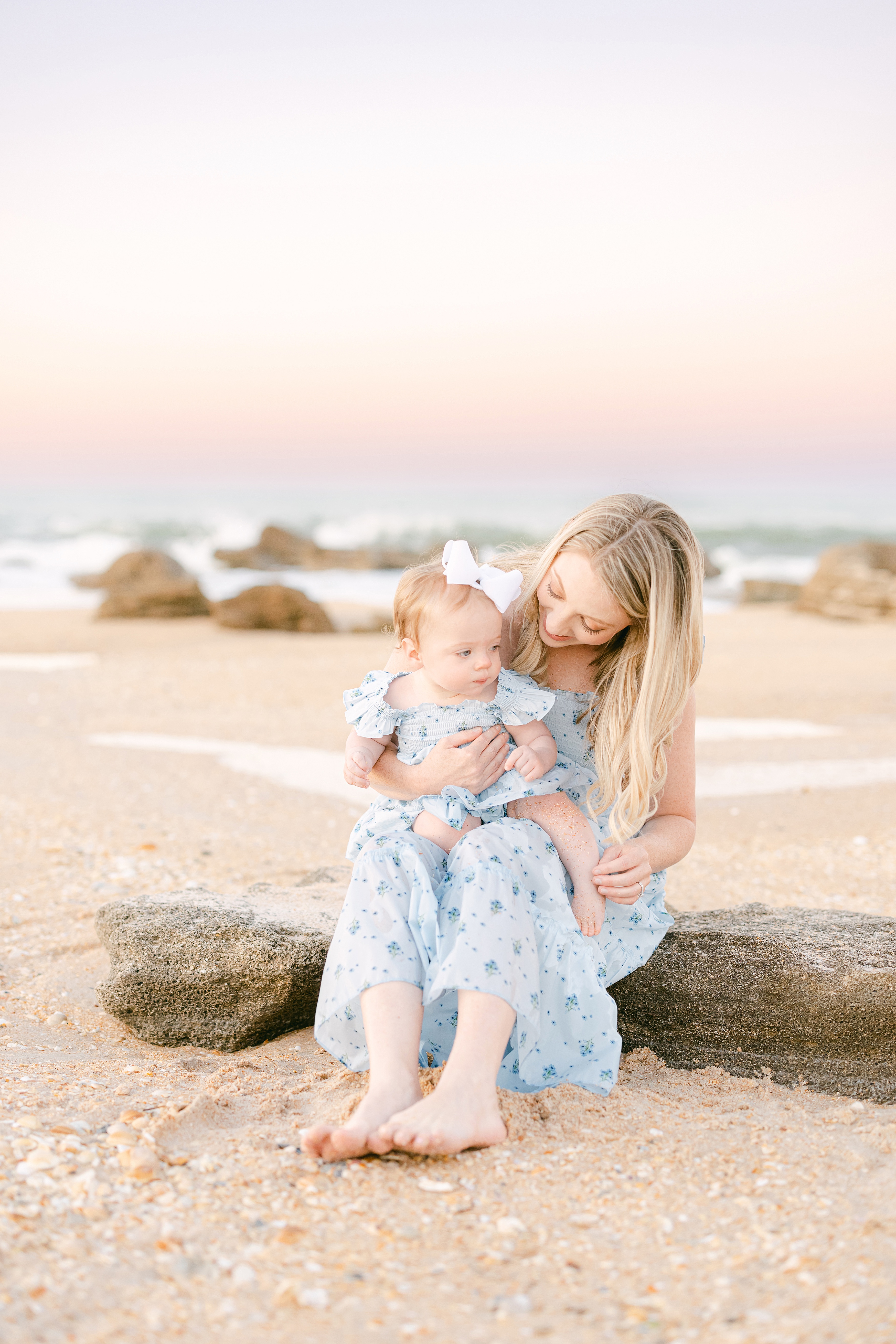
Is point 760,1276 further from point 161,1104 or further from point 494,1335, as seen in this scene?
point 161,1104

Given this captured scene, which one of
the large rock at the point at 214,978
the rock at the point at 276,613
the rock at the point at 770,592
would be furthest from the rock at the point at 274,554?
the large rock at the point at 214,978

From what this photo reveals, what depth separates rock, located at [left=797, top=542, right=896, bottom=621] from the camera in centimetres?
1862

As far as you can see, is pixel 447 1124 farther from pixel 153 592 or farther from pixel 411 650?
pixel 153 592

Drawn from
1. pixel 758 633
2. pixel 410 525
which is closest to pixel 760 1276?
pixel 758 633

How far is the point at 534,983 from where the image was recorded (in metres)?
2.68

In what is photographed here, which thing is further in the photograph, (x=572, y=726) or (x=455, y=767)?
(x=572, y=726)

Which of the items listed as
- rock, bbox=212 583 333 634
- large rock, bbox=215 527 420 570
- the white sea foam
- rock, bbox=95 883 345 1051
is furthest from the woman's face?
large rock, bbox=215 527 420 570

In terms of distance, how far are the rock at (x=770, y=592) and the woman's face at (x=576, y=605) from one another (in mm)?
20349

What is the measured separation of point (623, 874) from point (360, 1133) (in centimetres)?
105

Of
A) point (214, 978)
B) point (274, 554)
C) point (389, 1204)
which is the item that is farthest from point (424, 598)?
point (274, 554)

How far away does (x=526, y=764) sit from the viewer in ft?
9.71

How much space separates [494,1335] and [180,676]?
10.4 metres

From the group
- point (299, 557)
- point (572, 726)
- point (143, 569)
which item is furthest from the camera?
point (299, 557)

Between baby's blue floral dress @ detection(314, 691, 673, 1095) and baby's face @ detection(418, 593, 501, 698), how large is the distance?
428 mm
